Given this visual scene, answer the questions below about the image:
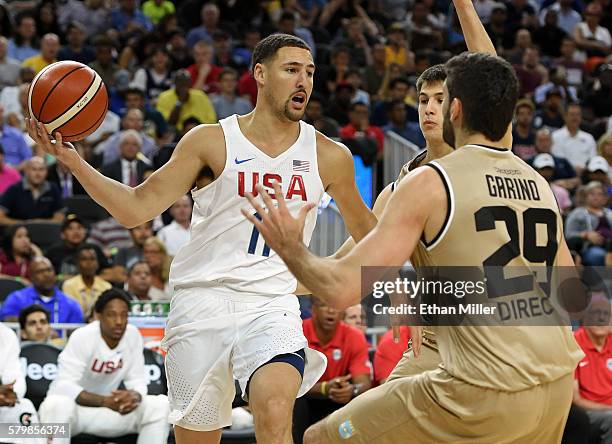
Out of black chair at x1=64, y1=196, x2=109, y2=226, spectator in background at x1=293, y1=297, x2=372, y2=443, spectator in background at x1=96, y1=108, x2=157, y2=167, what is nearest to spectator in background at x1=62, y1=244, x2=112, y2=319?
black chair at x1=64, y1=196, x2=109, y2=226

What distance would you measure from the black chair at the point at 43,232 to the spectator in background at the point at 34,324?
9.27ft

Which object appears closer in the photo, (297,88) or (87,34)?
(297,88)

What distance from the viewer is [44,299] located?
10281 mm

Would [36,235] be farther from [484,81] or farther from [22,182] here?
[484,81]

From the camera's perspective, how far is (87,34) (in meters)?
17.2

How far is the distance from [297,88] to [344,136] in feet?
29.0

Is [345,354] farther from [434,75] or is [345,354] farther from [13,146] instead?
[13,146]

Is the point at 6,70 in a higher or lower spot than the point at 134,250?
higher

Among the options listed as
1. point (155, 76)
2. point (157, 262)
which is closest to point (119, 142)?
point (157, 262)

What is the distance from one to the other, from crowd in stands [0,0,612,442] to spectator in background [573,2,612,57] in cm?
3

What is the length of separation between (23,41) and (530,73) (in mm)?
8414

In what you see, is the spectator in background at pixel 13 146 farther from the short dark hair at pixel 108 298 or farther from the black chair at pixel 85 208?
the short dark hair at pixel 108 298

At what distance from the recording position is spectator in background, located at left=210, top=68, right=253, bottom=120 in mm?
14984

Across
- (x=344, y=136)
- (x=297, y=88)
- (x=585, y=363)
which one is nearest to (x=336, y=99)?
(x=344, y=136)
